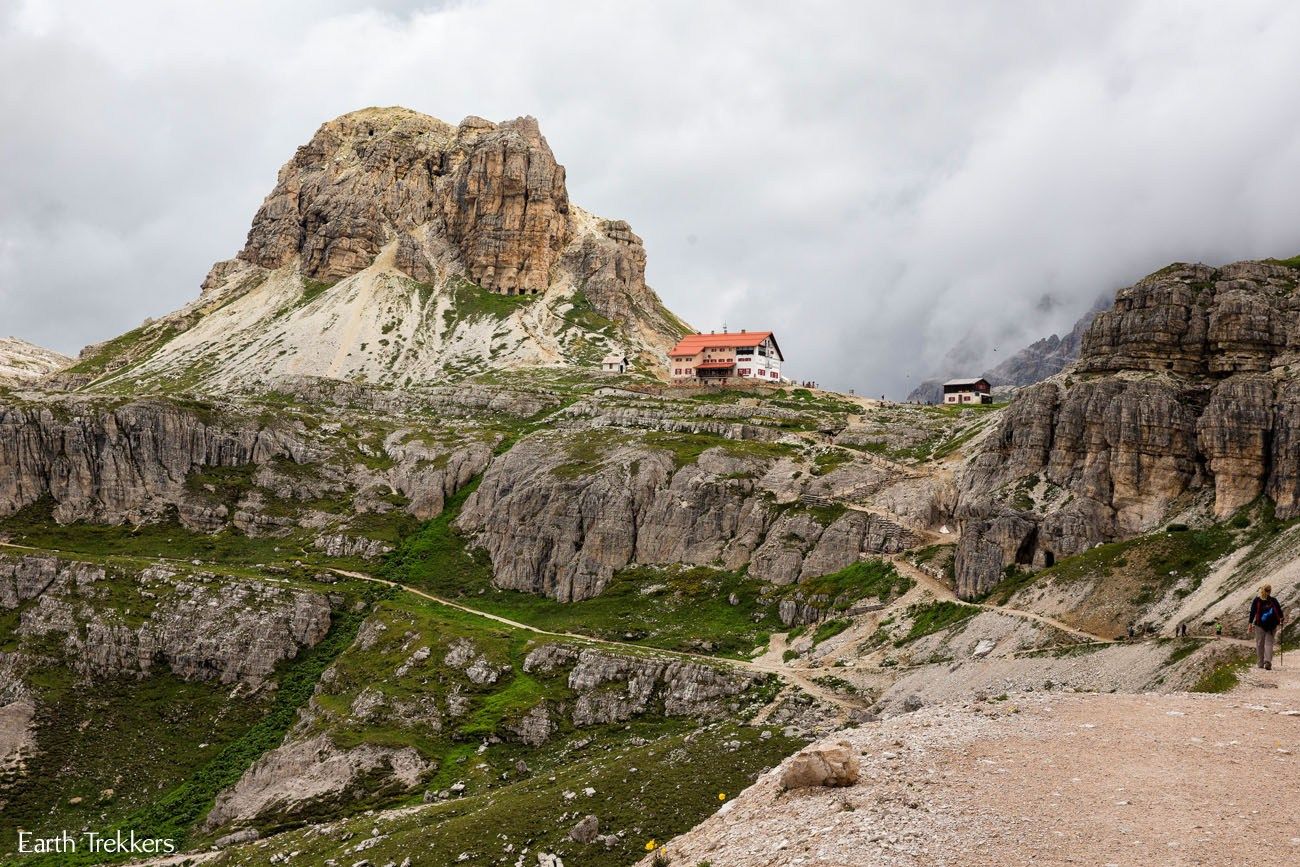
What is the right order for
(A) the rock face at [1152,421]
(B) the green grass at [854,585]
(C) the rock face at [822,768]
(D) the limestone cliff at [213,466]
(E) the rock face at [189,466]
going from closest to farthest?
(C) the rock face at [822,768] → (A) the rock face at [1152,421] → (B) the green grass at [854,585] → (E) the rock face at [189,466] → (D) the limestone cliff at [213,466]

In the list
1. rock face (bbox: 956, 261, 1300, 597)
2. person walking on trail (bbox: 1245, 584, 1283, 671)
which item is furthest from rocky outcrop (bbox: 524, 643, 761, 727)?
person walking on trail (bbox: 1245, 584, 1283, 671)

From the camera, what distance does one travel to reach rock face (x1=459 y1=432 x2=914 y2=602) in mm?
113000

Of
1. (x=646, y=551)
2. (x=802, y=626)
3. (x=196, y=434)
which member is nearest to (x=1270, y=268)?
(x=802, y=626)

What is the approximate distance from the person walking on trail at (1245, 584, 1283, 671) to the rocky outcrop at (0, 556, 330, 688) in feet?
321

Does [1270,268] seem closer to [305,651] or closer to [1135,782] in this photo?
[1135,782]

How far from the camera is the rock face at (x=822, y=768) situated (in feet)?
99.3

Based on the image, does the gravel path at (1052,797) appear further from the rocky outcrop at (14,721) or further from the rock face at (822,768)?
the rocky outcrop at (14,721)

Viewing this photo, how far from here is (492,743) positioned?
88562mm

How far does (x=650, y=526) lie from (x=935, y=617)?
152 feet

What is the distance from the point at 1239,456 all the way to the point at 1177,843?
229 feet

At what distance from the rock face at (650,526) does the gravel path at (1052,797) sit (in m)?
75.8

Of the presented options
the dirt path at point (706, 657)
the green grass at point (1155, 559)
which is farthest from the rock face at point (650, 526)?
the green grass at point (1155, 559)

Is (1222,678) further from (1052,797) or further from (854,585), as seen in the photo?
(854,585)

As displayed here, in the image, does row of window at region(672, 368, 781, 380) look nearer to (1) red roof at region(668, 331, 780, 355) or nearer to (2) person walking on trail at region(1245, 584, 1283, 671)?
(1) red roof at region(668, 331, 780, 355)
